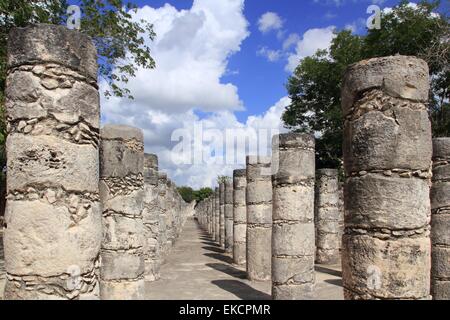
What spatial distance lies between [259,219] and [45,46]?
848 cm

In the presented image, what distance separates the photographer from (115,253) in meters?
6.28

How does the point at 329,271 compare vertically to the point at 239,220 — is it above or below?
below

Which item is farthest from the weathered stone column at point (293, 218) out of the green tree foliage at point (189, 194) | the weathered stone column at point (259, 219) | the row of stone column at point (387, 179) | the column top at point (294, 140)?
the green tree foliage at point (189, 194)

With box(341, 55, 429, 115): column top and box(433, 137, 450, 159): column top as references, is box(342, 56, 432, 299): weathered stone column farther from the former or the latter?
box(433, 137, 450, 159): column top

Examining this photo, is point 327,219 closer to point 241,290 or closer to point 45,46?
point 241,290

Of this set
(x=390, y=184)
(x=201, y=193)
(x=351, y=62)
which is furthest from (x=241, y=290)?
(x=201, y=193)

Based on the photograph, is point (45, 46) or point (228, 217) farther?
point (228, 217)

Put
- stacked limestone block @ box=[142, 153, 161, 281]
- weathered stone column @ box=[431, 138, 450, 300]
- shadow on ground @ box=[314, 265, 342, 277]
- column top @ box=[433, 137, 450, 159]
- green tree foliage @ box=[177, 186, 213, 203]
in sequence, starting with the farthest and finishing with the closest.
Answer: green tree foliage @ box=[177, 186, 213, 203], shadow on ground @ box=[314, 265, 342, 277], stacked limestone block @ box=[142, 153, 161, 281], column top @ box=[433, 137, 450, 159], weathered stone column @ box=[431, 138, 450, 300]

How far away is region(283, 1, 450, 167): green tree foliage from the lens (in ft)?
57.2

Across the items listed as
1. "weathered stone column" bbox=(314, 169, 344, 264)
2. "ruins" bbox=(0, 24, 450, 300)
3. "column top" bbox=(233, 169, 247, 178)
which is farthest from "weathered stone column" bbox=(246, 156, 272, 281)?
"ruins" bbox=(0, 24, 450, 300)

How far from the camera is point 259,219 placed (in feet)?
37.5

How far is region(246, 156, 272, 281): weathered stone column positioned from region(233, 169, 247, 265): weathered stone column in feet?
8.04
